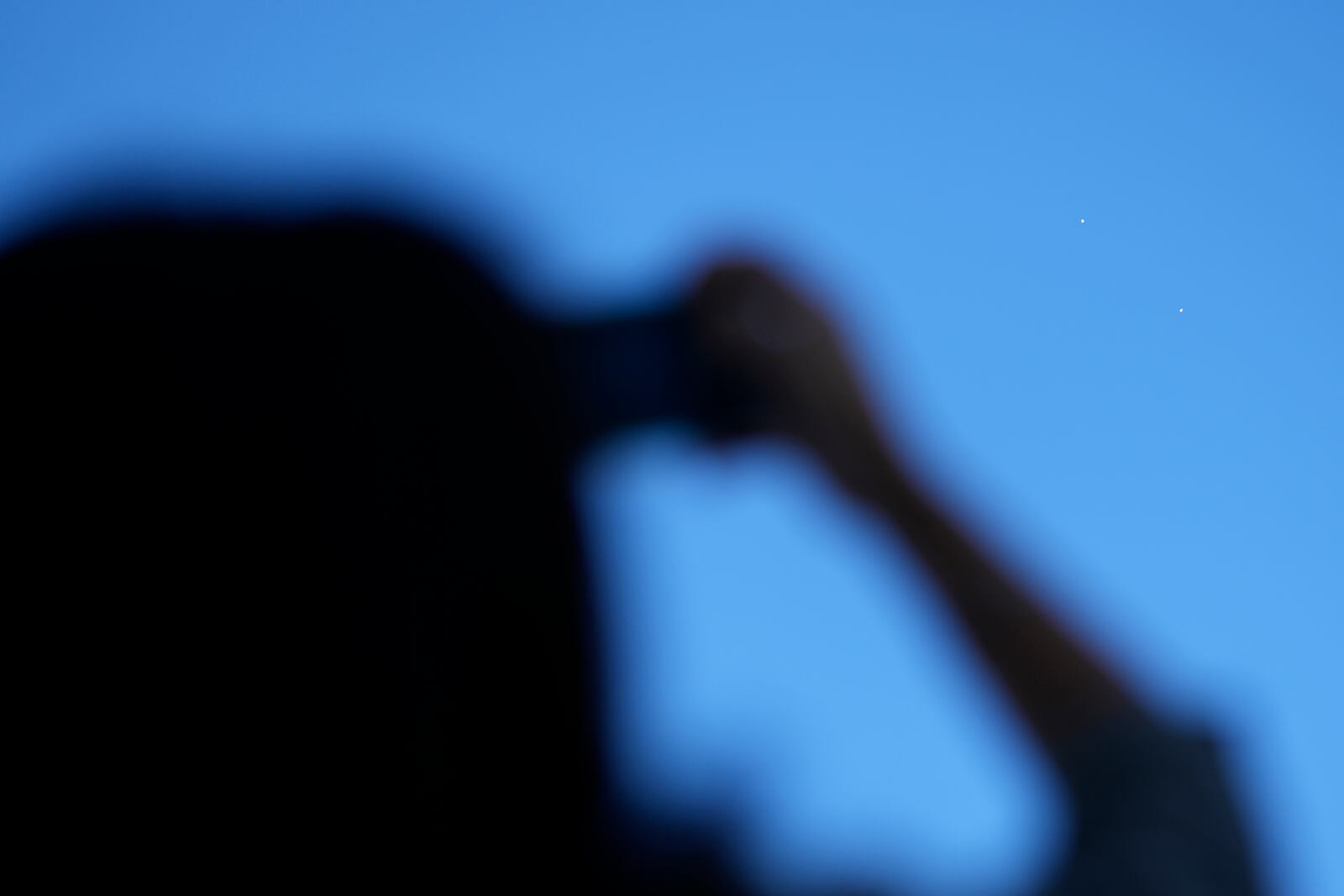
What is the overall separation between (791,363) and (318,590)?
338 millimetres

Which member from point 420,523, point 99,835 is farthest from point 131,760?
point 420,523

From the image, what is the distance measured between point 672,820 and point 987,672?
25 cm

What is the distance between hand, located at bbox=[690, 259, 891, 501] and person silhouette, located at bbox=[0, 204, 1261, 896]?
124mm

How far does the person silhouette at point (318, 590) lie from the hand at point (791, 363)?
0.12m

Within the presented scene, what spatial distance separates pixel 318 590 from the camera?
0.45 meters

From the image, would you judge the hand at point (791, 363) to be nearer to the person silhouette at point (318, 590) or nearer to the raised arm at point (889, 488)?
the raised arm at point (889, 488)

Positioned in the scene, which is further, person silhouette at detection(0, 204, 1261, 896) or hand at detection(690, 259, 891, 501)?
hand at detection(690, 259, 891, 501)

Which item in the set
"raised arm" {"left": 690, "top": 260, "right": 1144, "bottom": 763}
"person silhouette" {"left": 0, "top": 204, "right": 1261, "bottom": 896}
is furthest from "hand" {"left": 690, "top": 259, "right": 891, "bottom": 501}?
"person silhouette" {"left": 0, "top": 204, "right": 1261, "bottom": 896}

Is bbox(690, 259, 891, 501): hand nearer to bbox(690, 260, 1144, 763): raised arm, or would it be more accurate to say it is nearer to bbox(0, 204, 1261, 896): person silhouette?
bbox(690, 260, 1144, 763): raised arm

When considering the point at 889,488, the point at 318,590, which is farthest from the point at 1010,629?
the point at 318,590

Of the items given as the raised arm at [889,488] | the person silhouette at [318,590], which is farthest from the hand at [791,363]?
the person silhouette at [318,590]

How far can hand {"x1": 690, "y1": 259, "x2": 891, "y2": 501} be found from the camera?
68 cm

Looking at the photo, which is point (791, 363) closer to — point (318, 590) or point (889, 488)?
point (889, 488)

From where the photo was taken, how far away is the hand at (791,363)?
0.68 metres
